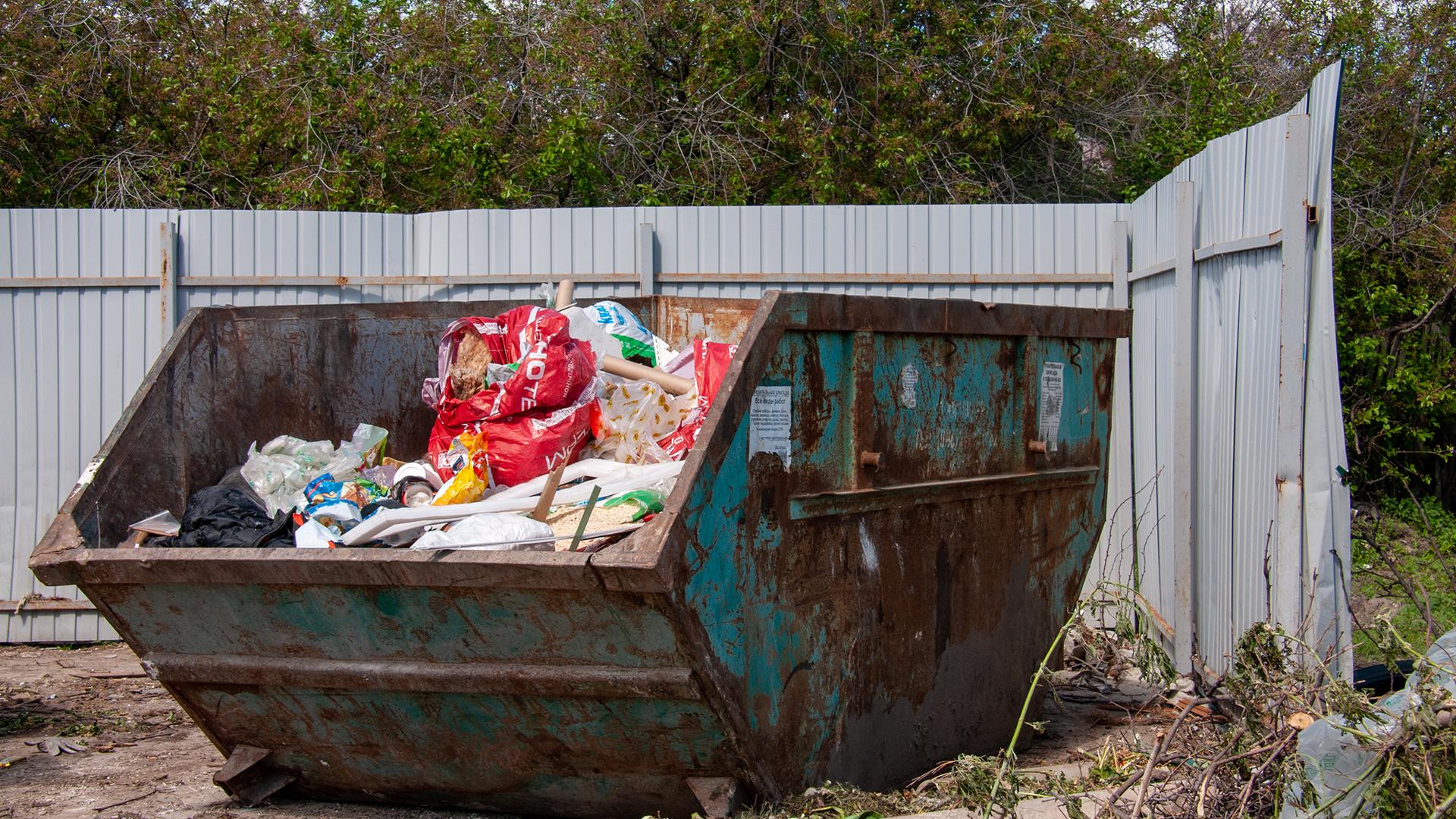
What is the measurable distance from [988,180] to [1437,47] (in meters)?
3.80

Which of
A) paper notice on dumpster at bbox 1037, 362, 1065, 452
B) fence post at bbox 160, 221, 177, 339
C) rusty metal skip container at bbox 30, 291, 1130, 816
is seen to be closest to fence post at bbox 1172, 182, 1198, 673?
paper notice on dumpster at bbox 1037, 362, 1065, 452

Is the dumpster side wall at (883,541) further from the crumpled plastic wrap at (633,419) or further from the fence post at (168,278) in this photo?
the fence post at (168,278)

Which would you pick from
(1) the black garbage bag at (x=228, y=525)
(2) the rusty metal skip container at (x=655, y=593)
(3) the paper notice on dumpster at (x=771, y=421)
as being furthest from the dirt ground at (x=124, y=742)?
(3) the paper notice on dumpster at (x=771, y=421)

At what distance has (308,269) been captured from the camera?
254 inches

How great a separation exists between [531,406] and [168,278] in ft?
→ 11.1

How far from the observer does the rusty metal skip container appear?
2.96 m

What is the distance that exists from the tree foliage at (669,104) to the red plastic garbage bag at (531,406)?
5738mm

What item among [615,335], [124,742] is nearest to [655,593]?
[615,335]

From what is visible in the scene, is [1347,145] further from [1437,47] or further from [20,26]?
[20,26]

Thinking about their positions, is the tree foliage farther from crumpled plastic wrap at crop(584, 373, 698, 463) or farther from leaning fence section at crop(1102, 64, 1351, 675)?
crumpled plastic wrap at crop(584, 373, 698, 463)

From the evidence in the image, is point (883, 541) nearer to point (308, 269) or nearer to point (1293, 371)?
point (1293, 371)

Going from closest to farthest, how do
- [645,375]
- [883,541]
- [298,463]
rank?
1. [883,541]
2. [298,463]
3. [645,375]

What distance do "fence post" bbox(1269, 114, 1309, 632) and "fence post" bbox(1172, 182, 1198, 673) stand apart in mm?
1154

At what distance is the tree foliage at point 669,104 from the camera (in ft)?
33.3
